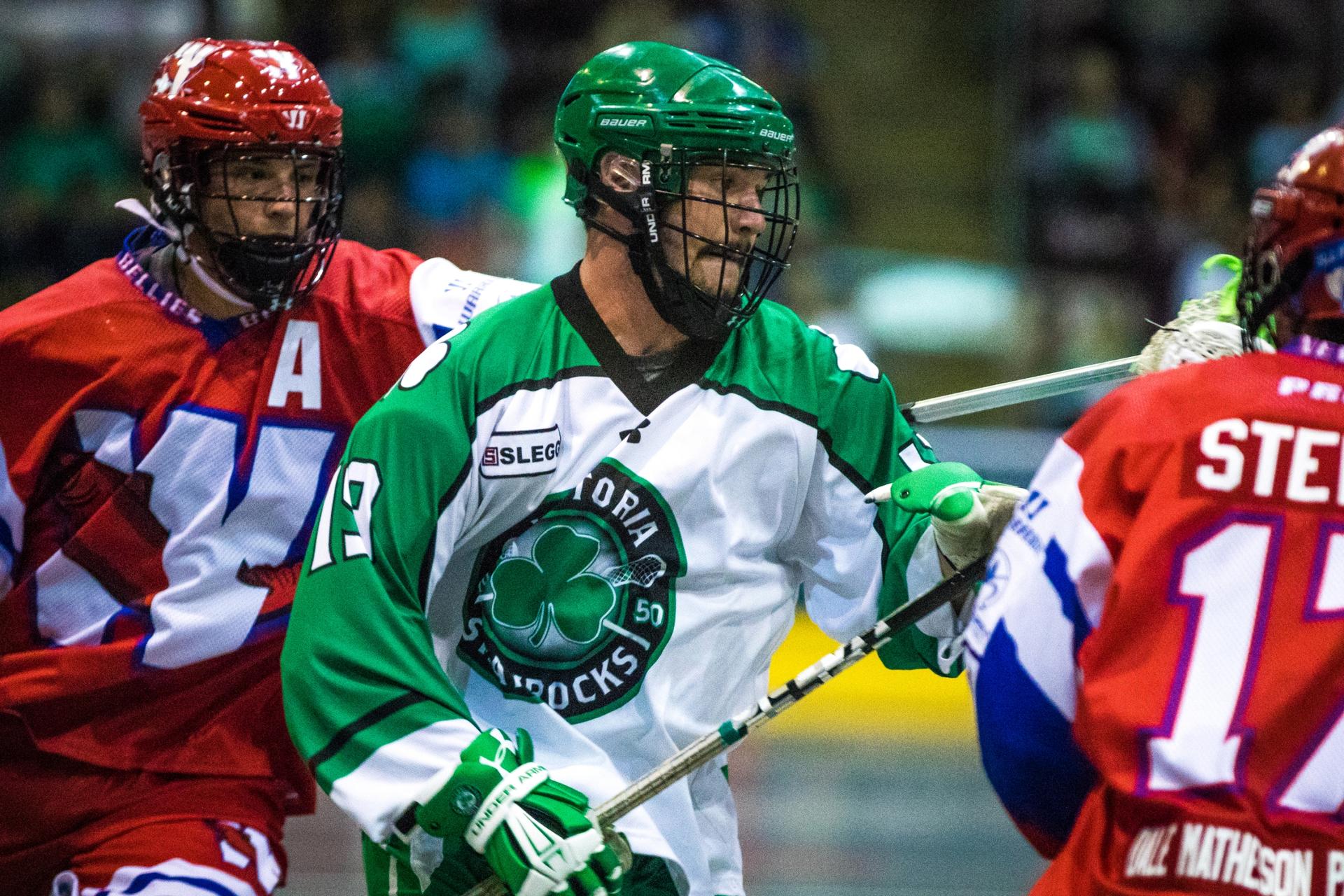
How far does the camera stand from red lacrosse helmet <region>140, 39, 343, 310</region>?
3031 mm

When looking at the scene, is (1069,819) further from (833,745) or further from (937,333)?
(937,333)

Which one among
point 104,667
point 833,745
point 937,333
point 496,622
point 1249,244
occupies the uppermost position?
point 1249,244

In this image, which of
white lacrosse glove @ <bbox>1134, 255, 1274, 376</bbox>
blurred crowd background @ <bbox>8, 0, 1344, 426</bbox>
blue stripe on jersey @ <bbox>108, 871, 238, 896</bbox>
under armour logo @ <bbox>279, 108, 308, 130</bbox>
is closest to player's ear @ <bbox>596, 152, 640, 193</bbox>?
under armour logo @ <bbox>279, 108, 308, 130</bbox>

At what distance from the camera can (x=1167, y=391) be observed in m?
1.92

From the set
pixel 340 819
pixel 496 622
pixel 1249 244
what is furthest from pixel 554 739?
pixel 340 819

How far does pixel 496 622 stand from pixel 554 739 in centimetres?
18

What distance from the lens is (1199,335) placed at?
2.42 m

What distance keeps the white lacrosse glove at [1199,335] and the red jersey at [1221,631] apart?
0.46 metres

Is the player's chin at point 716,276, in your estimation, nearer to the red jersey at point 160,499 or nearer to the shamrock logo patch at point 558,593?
the shamrock logo patch at point 558,593

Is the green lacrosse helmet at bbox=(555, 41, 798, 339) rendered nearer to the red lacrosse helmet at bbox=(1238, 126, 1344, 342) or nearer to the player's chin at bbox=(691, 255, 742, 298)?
the player's chin at bbox=(691, 255, 742, 298)

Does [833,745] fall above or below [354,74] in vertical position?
below

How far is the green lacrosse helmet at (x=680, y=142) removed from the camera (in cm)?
260

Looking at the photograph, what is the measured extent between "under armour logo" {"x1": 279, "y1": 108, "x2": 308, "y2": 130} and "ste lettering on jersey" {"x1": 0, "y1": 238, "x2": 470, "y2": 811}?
322 mm

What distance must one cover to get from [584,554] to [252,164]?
1.03 m
